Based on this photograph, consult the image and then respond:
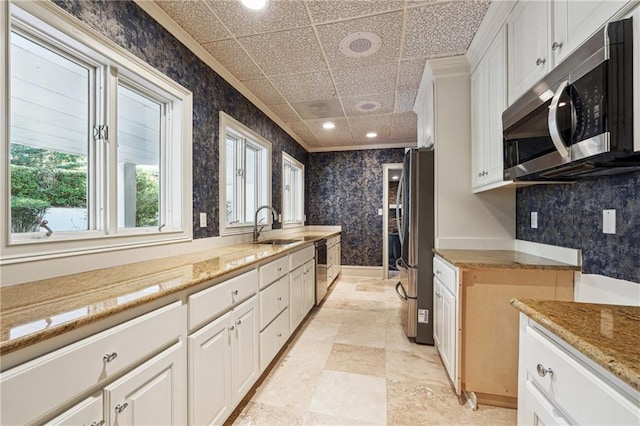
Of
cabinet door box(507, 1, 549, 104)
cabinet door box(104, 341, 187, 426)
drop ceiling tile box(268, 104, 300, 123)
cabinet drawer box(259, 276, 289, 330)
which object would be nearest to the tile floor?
cabinet drawer box(259, 276, 289, 330)

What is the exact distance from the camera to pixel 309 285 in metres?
3.09

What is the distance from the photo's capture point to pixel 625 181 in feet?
3.97

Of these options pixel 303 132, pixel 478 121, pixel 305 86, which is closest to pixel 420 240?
pixel 478 121

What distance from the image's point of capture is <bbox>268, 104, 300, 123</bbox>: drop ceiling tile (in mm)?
3340

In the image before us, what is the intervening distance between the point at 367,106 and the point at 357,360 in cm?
275

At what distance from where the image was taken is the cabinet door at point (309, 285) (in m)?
A: 2.93

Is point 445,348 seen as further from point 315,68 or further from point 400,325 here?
point 315,68

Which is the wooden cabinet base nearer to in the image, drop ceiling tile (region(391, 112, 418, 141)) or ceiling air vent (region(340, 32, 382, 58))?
ceiling air vent (region(340, 32, 382, 58))

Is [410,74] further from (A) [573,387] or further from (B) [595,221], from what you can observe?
(A) [573,387]

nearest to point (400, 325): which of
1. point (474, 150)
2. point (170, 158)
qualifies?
point (474, 150)

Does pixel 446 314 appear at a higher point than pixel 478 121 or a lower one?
lower

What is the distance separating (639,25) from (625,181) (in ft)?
2.26

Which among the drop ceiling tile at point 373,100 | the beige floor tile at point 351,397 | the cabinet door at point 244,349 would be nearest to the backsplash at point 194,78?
the cabinet door at point 244,349

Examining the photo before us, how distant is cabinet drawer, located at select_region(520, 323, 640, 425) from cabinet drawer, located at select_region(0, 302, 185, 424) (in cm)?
126
